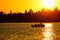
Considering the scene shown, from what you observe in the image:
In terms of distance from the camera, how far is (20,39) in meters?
74.5

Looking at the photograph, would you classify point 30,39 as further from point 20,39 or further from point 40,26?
point 40,26

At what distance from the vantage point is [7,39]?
243ft

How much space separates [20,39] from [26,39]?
1.63m

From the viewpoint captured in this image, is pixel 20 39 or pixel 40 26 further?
pixel 40 26

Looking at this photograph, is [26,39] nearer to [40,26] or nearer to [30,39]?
[30,39]

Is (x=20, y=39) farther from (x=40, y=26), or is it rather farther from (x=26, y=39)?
(x=40, y=26)

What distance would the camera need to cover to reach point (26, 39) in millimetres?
74625

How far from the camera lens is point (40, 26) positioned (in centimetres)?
12988

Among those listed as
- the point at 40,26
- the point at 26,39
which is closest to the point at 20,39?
the point at 26,39

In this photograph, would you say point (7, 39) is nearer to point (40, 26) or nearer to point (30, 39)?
point (30, 39)

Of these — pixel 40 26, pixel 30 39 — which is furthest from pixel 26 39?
pixel 40 26

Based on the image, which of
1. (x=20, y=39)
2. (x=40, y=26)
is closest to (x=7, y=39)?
(x=20, y=39)

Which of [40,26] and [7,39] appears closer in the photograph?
[7,39]

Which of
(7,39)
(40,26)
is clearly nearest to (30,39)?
(7,39)
